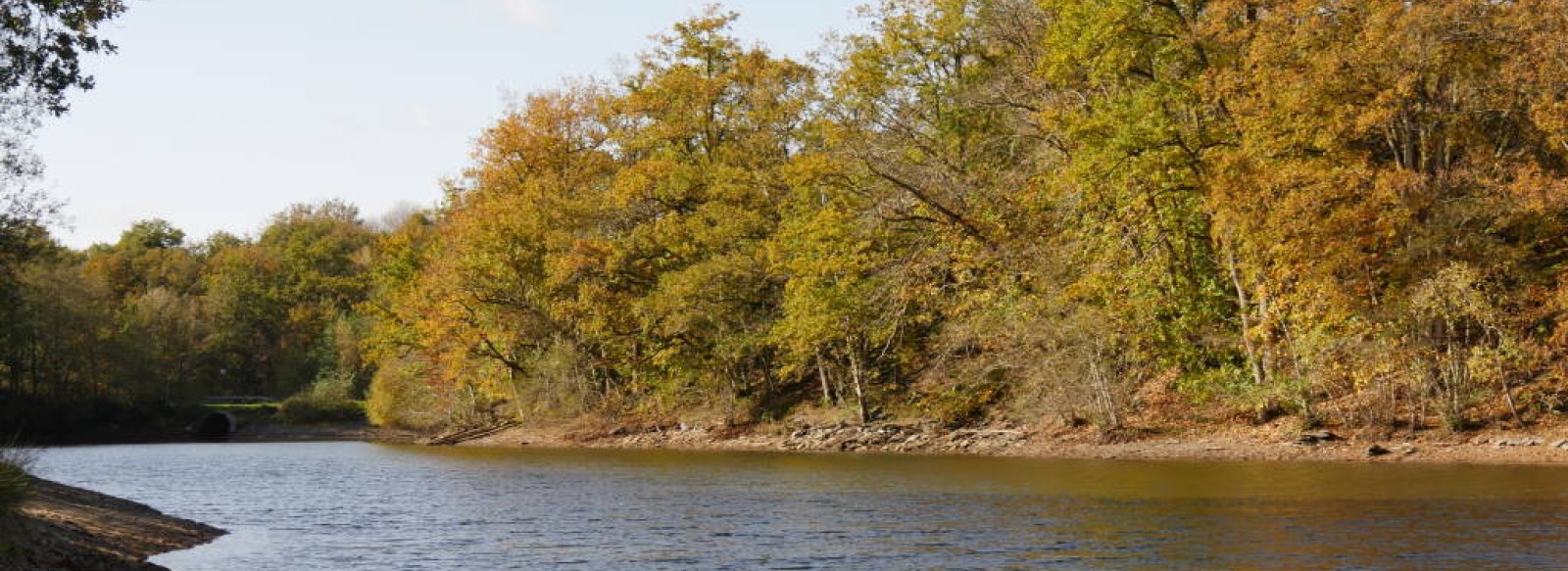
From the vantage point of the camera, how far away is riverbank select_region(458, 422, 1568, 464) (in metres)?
31.8

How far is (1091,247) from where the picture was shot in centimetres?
3975

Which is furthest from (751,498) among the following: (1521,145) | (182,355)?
(182,355)

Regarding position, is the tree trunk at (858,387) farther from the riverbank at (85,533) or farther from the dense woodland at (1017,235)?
the riverbank at (85,533)

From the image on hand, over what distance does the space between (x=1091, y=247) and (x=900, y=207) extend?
838 centimetres

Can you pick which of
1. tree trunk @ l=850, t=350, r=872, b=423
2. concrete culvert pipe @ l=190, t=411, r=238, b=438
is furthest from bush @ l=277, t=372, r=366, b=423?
tree trunk @ l=850, t=350, r=872, b=423

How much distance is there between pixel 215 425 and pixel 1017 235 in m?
62.6

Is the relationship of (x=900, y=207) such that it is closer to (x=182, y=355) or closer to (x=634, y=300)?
(x=634, y=300)

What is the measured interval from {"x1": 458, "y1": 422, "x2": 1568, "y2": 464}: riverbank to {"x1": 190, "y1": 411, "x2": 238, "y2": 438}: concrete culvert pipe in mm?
38669

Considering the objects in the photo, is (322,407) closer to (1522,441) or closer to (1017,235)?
(1017,235)

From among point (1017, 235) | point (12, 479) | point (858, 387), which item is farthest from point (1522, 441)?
point (12, 479)

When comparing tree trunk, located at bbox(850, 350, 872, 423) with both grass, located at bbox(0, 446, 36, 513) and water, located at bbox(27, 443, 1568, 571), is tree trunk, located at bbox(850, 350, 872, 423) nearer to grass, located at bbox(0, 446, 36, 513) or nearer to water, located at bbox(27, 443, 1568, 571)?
water, located at bbox(27, 443, 1568, 571)

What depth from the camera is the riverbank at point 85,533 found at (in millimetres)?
14984

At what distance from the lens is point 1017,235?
143 feet

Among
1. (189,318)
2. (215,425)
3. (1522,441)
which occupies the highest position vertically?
(189,318)
